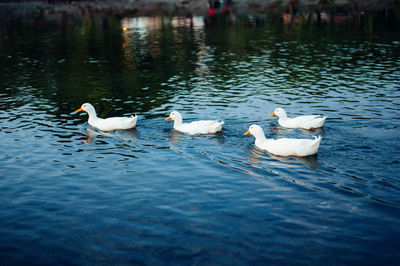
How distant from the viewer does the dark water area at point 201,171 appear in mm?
11203

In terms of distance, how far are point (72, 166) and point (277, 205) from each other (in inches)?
309

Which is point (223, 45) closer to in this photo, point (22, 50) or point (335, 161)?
point (22, 50)

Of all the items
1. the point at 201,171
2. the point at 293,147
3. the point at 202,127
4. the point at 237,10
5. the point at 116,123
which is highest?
the point at 237,10

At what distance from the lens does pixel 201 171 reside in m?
15.8

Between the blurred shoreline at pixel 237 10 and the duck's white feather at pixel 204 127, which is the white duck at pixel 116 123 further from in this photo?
the blurred shoreline at pixel 237 10

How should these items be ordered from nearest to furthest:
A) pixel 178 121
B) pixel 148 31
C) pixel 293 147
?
pixel 293 147 < pixel 178 121 < pixel 148 31

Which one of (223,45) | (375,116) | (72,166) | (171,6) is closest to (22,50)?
(223,45)

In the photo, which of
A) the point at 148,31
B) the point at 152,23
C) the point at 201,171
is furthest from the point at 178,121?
the point at 152,23

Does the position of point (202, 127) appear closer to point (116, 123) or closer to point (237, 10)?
point (116, 123)

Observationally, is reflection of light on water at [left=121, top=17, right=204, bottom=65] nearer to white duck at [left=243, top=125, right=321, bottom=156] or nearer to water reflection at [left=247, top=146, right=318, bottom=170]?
water reflection at [left=247, top=146, right=318, bottom=170]

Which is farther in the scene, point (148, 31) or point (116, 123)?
point (148, 31)

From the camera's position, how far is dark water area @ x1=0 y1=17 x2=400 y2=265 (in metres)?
11.2

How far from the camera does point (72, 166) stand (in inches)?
658

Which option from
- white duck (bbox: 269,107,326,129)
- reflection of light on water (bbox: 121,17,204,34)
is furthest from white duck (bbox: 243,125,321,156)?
reflection of light on water (bbox: 121,17,204,34)
